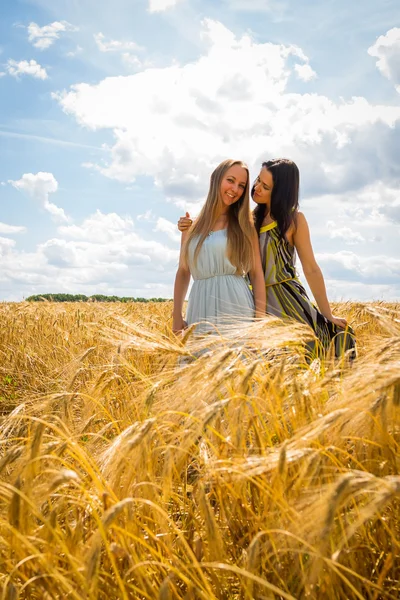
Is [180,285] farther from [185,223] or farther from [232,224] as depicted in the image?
[232,224]

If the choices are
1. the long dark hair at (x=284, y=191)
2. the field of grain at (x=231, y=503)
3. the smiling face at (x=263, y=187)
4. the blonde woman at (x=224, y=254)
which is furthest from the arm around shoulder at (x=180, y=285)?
the field of grain at (x=231, y=503)

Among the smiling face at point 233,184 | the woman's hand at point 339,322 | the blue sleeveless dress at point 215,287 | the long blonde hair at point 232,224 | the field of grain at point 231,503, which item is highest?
the smiling face at point 233,184

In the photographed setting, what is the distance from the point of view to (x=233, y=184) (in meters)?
3.75

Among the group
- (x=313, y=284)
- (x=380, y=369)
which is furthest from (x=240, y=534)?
(x=313, y=284)

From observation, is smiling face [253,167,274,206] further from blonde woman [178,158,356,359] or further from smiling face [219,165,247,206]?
smiling face [219,165,247,206]

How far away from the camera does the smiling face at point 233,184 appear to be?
3746mm

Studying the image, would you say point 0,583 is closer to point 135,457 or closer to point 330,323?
point 135,457

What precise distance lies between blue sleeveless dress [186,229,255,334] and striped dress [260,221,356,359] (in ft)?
0.81

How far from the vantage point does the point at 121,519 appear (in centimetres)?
164

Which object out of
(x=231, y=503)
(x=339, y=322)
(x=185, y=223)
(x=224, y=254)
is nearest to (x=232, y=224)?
(x=224, y=254)

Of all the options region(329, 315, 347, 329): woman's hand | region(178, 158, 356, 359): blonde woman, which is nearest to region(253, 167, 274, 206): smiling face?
region(178, 158, 356, 359): blonde woman

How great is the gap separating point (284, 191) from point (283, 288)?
2.26 feet

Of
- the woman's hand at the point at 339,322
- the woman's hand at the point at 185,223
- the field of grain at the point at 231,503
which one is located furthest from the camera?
the woman's hand at the point at 185,223

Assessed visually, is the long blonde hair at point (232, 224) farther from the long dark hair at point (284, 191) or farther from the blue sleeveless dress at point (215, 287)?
the long dark hair at point (284, 191)
